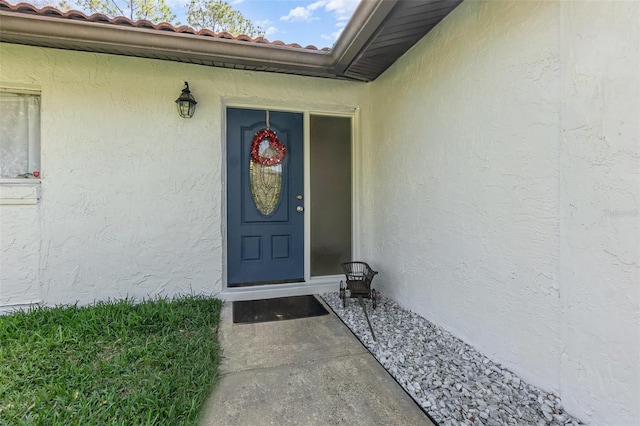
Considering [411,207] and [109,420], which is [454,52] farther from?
[109,420]

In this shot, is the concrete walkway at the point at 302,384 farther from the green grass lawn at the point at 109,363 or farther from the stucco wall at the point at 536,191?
the stucco wall at the point at 536,191

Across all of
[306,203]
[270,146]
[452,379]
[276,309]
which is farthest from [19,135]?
[452,379]

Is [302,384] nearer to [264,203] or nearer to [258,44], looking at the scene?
[264,203]

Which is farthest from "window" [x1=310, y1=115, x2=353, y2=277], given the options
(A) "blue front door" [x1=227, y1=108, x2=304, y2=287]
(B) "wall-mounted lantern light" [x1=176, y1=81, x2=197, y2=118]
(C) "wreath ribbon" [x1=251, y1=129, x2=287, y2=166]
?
(B) "wall-mounted lantern light" [x1=176, y1=81, x2=197, y2=118]

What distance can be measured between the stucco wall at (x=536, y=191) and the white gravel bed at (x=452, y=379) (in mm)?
90

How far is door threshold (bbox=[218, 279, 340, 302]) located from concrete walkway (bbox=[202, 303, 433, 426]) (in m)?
0.73

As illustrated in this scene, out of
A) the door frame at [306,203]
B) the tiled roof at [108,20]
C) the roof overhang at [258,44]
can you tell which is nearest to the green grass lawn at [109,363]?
the door frame at [306,203]

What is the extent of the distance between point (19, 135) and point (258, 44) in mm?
2466

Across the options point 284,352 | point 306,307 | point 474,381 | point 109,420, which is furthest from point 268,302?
point 474,381

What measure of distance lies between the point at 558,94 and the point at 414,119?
4.21 feet

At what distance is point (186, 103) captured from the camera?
2965mm

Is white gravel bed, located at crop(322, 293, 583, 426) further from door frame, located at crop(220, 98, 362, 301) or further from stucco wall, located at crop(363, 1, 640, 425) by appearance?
door frame, located at crop(220, 98, 362, 301)

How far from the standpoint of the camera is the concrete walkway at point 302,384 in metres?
1.54

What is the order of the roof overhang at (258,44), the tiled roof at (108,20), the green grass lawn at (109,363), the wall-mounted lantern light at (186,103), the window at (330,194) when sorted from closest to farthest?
1. the green grass lawn at (109,363)
2. the roof overhang at (258,44)
3. the tiled roof at (108,20)
4. the wall-mounted lantern light at (186,103)
5. the window at (330,194)
